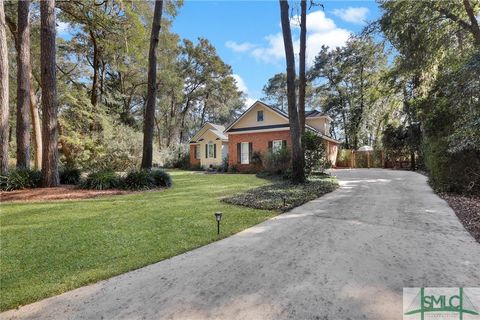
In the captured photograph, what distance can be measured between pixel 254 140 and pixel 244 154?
136cm

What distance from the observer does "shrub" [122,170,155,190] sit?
10391mm

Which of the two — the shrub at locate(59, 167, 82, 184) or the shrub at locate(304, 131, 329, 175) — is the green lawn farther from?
the shrub at locate(304, 131, 329, 175)

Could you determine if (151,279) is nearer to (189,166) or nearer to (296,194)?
(296,194)

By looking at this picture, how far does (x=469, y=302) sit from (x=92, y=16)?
1583 cm

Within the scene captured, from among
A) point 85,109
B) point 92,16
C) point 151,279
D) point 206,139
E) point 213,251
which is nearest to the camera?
point 151,279

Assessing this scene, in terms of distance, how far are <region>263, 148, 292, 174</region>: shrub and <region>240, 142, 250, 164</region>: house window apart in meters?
4.53

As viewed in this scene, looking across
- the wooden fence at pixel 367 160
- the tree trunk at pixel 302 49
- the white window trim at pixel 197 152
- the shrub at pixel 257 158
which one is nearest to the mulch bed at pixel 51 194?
the tree trunk at pixel 302 49

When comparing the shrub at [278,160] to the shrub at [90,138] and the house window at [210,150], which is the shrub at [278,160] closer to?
the shrub at [90,138]

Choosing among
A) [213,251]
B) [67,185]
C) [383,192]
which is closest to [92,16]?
[67,185]

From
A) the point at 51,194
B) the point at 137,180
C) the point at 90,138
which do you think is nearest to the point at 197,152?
the point at 90,138

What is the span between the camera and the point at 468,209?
6.97 m

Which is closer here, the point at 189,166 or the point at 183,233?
the point at 183,233

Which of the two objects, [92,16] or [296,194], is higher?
[92,16]

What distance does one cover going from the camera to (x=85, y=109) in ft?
55.5
